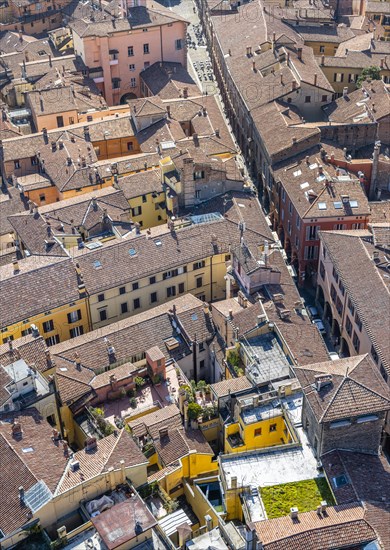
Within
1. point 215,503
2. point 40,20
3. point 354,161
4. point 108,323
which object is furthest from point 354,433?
point 40,20

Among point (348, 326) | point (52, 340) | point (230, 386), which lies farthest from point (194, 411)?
point (348, 326)

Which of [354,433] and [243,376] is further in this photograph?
[243,376]

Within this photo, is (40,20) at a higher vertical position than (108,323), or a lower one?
higher

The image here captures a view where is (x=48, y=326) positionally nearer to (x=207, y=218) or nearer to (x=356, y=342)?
(x=207, y=218)

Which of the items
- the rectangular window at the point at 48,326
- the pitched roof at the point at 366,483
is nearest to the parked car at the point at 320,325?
the pitched roof at the point at 366,483

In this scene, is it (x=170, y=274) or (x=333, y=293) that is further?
(x=170, y=274)

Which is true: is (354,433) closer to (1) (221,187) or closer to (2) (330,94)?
(1) (221,187)

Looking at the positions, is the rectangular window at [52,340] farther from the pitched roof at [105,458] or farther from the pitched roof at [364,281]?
the pitched roof at [364,281]
